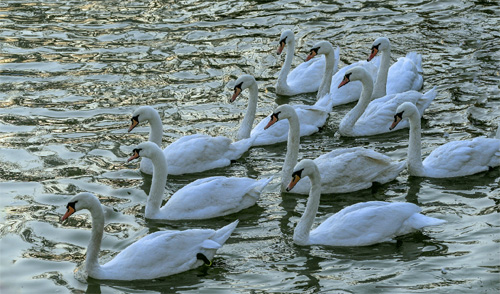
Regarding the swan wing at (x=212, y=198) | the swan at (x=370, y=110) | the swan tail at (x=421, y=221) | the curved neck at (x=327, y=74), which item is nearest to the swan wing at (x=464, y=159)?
the swan at (x=370, y=110)

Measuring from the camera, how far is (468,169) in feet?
40.9

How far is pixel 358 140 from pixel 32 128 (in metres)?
5.28

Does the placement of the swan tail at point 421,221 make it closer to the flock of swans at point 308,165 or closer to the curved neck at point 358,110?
the flock of swans at point 308,165

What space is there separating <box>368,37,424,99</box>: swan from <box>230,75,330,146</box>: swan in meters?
1.71

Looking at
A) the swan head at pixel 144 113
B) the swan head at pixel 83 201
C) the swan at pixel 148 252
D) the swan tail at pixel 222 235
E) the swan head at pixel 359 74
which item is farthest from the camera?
the swan head at pixel 359 74

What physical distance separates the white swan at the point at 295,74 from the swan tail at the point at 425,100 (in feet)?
8.41

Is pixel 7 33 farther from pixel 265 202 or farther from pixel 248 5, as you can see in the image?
pixel 265 202

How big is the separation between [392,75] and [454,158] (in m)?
3.86

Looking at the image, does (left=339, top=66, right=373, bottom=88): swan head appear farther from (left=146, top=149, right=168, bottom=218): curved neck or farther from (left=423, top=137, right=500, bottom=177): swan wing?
(left=146, top=149, right=168, bottom=218): curved neck

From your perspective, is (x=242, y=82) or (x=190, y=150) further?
(x=242, y=82)

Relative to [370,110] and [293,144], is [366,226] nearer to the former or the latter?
[293,144]

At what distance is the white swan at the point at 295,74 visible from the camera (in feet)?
53.1

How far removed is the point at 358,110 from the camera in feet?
46.9

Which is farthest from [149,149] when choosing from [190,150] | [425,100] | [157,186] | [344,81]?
[425,100]
